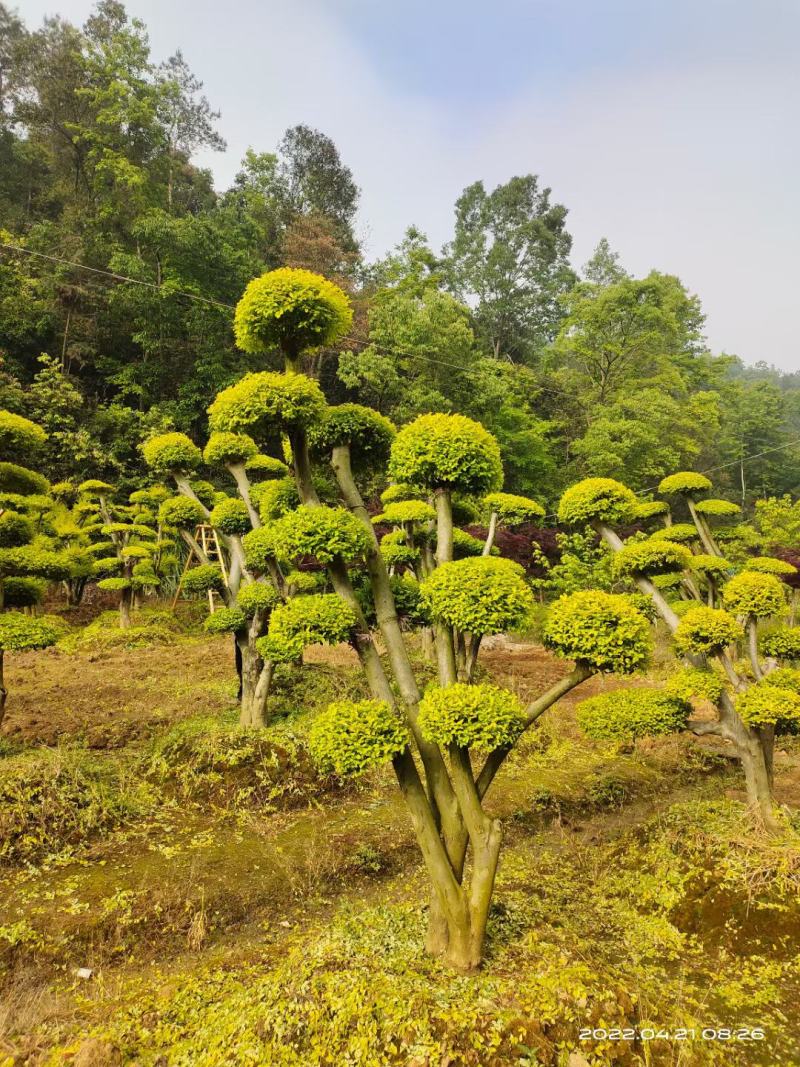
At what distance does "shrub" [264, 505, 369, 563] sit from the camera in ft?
9.23

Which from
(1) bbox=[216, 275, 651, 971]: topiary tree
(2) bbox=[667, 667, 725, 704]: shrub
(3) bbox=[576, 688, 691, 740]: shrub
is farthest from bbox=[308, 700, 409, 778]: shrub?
(2) bbox=[667, 667, 725, 704]: shrub

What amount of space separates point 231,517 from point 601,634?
473 centimetres

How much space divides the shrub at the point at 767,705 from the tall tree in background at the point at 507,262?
21464mm

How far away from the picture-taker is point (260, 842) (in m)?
4.27

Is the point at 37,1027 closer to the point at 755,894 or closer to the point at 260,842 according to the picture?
the point at 260,842

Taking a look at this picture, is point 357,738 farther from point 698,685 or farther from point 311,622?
point 698,685

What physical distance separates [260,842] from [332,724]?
229cm

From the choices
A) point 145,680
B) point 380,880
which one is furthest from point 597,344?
point 380,880

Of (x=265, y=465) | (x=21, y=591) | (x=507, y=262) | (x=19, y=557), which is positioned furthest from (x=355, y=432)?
(x=507, y=262)

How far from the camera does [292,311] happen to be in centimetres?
292

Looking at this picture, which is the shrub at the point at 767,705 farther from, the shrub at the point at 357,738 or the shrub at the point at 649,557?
the shrub at the point at 357,738

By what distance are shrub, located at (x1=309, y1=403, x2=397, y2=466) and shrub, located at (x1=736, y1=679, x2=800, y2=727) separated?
10.3 feet

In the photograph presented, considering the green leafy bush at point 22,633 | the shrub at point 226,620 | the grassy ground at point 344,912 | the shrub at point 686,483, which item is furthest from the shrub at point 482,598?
the green leafy bush at point 22,633

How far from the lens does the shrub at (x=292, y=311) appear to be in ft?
9.41
